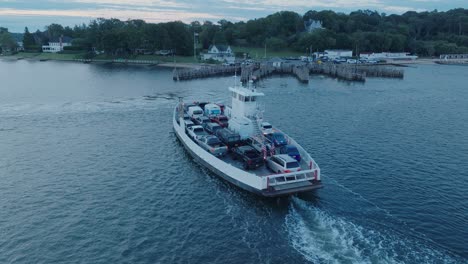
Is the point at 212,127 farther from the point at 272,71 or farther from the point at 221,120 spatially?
the point at 272,71

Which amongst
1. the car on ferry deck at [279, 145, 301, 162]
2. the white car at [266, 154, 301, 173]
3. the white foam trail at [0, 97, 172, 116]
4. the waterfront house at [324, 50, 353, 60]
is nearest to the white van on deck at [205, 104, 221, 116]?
the car on ferry deck at [279, 145, 301, 162]

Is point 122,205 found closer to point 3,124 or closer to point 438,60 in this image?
point 3,124

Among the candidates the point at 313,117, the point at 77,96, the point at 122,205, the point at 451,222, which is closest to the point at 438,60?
the point at 313,117

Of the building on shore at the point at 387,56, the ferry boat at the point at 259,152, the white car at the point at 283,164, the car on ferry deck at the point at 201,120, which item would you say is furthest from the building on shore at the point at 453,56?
the white car at the point at 283,164

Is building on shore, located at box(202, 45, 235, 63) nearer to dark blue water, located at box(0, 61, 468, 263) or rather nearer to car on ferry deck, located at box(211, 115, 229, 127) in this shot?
dark blue water, located at box(0, 61, 468, 263)

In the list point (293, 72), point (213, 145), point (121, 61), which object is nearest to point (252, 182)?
point (213, 145)

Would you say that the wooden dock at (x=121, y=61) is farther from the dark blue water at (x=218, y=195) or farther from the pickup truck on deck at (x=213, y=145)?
the pickup truck on deck at (x=213, y=145)
